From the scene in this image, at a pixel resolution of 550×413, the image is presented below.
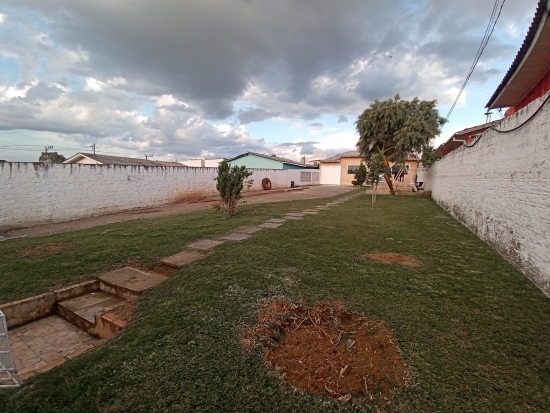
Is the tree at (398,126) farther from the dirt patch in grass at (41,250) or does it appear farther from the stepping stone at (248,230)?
the dirt patch in grass at (41,250)

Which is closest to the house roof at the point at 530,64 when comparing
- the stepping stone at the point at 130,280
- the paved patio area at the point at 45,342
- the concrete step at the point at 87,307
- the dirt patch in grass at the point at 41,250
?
the stepping stone at the point at 130,280

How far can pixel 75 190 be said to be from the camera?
8.77 meters

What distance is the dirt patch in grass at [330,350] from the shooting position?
63.6 inches

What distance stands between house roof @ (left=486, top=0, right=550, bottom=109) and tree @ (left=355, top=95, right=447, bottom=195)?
5687mm

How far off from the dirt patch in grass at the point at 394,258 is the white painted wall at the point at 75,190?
933 centimetres

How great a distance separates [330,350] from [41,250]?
207 inches

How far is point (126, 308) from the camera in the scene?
2.64 metres

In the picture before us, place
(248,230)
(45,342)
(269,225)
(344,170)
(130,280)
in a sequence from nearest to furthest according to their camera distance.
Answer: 1. (45,342)
2. (130,280)
3. (248,230)
4. (269,225)
5. (344,170)

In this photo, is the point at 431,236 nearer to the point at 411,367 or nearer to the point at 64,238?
the point at 411,367

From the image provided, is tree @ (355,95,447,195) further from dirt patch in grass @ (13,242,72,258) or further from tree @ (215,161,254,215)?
dirt patch in grass @ (13,242,72,258)

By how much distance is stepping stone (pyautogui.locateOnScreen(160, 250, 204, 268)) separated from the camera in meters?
3.68

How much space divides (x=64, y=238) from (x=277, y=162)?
23.3 m

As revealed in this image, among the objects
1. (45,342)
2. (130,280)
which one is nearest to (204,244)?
(130,280)

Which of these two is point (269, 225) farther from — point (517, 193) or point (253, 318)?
point (517, 193)
